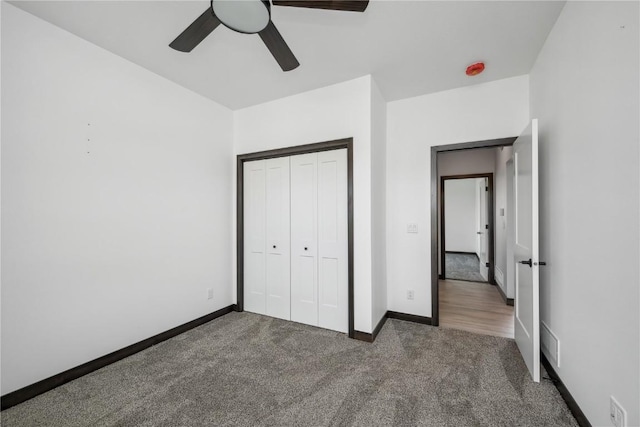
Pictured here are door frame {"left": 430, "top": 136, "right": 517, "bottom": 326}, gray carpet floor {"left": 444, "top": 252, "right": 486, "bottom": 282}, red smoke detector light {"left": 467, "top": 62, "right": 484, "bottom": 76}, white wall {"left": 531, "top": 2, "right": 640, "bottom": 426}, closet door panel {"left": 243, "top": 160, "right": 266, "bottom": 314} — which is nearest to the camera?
white wall {"left": 531, "top": 2, "right": 640, "bottom": 426}

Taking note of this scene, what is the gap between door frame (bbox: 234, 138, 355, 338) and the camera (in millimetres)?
2684

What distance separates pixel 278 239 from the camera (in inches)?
127

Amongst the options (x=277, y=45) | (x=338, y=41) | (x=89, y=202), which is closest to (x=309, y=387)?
(x=89, y=202)

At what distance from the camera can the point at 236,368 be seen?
2145 millimetres

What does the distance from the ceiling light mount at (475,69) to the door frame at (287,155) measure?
4.15 feet

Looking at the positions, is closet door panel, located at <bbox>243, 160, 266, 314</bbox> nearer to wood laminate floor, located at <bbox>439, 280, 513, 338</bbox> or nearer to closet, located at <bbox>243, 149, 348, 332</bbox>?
closet, located at <bbox>243, 149, 348, 332</bbox>

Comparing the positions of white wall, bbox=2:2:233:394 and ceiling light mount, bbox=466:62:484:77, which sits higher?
ceiling light mount, bbox=466:62:484:77

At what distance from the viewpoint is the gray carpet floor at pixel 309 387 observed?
63.7 inches

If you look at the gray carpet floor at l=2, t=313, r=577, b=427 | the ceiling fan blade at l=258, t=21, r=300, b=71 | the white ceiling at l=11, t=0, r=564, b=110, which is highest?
the white ceiling at l=11, t=0, r=564, b=110

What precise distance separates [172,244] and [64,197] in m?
0.97

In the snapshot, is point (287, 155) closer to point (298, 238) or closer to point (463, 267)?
point (298, 238)

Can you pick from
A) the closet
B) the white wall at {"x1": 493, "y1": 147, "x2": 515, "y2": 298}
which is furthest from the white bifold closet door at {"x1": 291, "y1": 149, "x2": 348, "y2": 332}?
the white wall at {"x1": 493, "y1": 147, "x2": 515, "y2": 298}

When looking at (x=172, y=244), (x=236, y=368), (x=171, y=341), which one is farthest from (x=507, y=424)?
(x=172, y=244)

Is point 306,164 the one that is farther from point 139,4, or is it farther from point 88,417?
point 88,417
